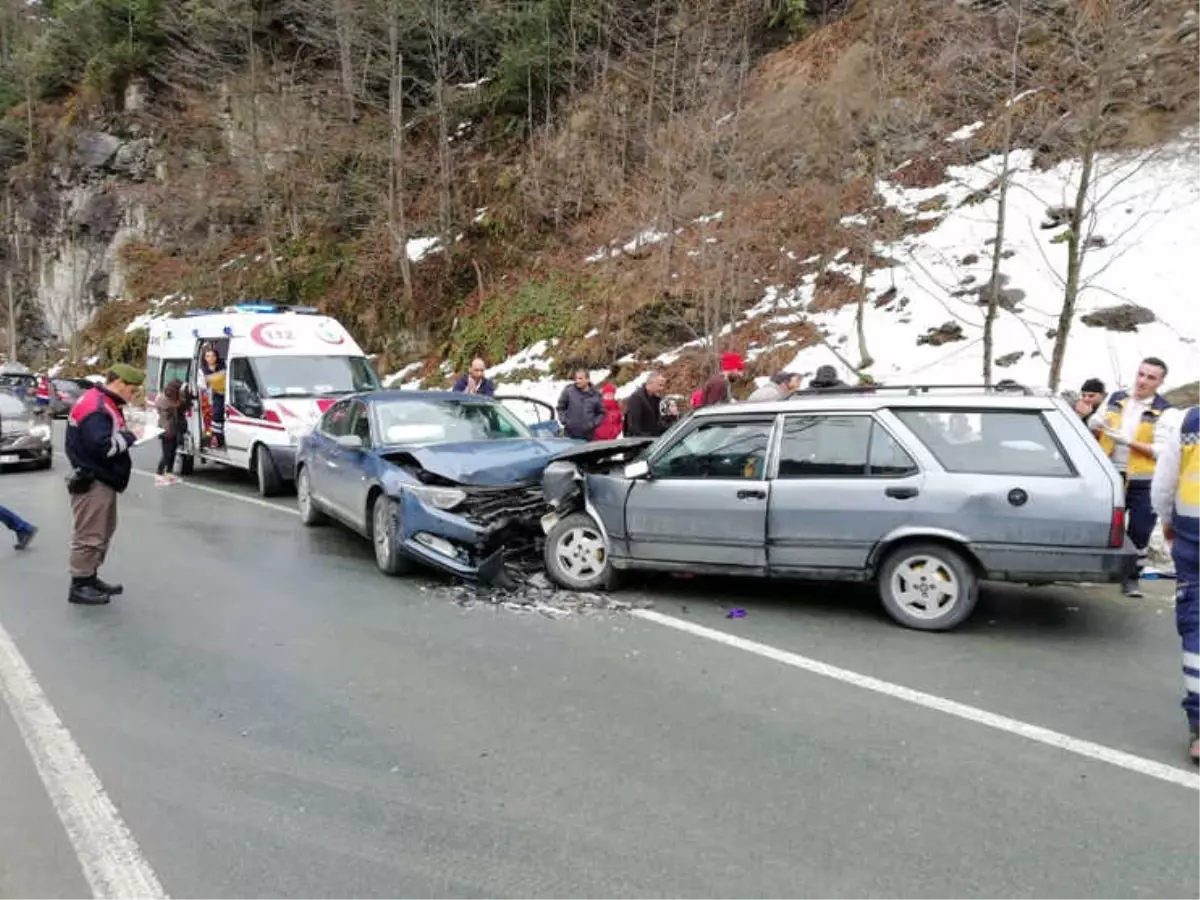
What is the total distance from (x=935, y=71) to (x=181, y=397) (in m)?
15.1

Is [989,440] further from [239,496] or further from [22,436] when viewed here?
[22,436]

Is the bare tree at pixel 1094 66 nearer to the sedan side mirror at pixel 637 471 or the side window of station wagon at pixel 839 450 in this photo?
the side window of station wagon at pixel 839 450

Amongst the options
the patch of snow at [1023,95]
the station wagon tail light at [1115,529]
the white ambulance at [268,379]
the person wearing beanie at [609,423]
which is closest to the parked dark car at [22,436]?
the white ambulance at [268,379]

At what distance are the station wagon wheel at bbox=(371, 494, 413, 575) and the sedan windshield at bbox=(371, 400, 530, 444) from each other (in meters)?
0.98

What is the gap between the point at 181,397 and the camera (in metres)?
14.0

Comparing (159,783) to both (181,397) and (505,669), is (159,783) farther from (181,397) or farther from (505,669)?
(181,397)

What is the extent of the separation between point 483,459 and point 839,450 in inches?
119

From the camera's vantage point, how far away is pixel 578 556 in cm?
682

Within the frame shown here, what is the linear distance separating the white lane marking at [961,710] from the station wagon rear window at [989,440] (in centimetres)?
167

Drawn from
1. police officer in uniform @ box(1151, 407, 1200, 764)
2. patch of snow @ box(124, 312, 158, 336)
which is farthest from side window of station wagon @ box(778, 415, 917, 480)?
patch of snow @ box(124, 312, 158, 336)

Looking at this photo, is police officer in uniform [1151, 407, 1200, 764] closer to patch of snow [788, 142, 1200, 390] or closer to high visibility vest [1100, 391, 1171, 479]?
high visibility vest [1100, 391, 1171, 479]

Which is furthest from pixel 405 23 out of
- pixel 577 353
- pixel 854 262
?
pixel 854 262

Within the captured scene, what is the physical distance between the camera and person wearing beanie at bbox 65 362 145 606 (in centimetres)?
644

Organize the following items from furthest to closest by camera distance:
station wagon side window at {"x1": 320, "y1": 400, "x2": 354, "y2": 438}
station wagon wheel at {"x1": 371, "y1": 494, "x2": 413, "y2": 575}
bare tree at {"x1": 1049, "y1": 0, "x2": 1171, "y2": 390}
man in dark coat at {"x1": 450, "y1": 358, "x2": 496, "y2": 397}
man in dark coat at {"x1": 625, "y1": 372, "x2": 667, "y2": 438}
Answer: man in dark coat at {"x1": 450, "y1": 358, "x2": 496, "y2": 397}
man in dark coat at {"x1": 625, "y1": 372, "x2": 667, "y2": 438}
bare tree at {"x1": 1049, "y1": 0, "x2": 1171, "y2": 390}
station wagon side window at {"x1": 320, "y1": 400, "x2": 354, "y2": 438}
station wagon wheel at {"x1": 371, "y1": 494, "x2": 413, "y2": 575}
